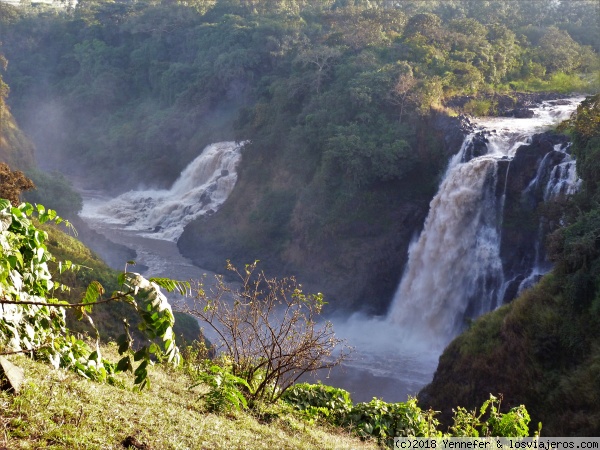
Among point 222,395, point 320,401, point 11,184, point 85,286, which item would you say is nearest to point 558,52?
point 85,286

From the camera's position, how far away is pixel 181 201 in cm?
3331

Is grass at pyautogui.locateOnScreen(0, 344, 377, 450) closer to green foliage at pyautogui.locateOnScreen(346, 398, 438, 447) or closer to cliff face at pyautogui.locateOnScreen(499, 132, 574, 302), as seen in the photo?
green foliage at pyautogui.locateOnScreen(346, 398, 438, 447)

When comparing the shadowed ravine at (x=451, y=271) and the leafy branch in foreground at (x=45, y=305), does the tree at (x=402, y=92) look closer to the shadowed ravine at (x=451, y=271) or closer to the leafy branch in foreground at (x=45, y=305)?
the shadowed ravine at (x=451, y=271)

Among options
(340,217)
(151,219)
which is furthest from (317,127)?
(151,219)

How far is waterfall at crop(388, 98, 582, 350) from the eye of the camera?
19469 mm

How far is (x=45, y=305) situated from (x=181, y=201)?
2984 centimetres

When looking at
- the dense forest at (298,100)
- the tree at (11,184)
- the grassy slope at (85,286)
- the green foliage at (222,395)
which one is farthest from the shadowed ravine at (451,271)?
the green foliage at (222,395)

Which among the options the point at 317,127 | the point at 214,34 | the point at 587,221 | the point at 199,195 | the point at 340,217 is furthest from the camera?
the point at 214,34

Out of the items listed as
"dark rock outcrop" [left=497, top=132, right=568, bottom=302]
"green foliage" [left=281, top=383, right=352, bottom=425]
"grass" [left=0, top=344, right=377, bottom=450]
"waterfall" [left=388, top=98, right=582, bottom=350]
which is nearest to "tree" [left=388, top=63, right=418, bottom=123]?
"waterfall" [left=388, top=98, right=582, bottom=350]

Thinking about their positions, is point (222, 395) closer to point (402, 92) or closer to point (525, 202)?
point (525, 202)

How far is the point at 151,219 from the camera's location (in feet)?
111

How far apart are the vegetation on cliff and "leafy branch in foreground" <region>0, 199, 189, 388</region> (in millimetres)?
9260

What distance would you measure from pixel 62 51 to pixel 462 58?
39.1 meters

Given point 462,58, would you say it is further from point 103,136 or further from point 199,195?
point 103,136
